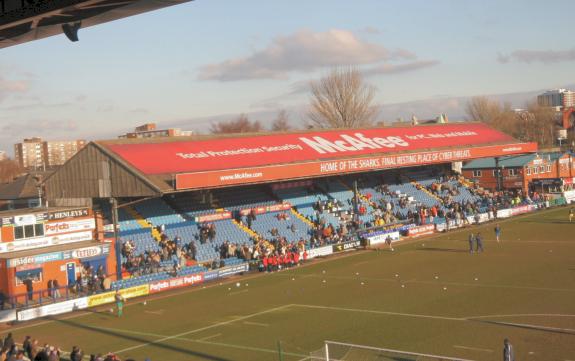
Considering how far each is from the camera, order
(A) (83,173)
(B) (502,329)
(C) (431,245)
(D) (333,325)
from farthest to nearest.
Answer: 1. (C) (431,245)
2. (A) (83,173)
3. (D) (333,325)
4. (B) (502,329)

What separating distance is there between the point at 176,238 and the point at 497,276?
2021cm

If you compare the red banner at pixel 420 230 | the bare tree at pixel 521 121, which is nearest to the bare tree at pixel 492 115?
the bare tree at pixel 521 121

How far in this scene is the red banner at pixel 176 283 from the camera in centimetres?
3709

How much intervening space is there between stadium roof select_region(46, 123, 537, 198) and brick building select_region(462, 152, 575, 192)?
7675 mm

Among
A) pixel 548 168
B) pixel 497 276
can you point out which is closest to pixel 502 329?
pixel 497 276

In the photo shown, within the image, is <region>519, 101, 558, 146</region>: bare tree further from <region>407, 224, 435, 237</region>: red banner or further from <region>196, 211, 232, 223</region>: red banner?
<region>196, 211, 232, 223</region>: red banner

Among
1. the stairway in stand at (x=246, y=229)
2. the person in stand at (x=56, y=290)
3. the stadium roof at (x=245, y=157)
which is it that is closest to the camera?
the person in stand at (x=56, y=290)

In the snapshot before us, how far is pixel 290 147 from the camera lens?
172 ft

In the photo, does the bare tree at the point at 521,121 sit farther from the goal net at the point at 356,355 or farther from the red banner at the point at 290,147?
the goal net at the point at 356,355

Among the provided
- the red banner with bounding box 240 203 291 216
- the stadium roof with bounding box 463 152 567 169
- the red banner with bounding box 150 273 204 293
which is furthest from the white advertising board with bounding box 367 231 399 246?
the stadium roof with bounding box 463 152 567 169

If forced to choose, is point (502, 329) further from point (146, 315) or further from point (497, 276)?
point (146, 315)

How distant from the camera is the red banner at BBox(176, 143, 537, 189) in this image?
40.9 meters

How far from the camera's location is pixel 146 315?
31156 mm

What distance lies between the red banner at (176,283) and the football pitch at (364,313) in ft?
3.39
